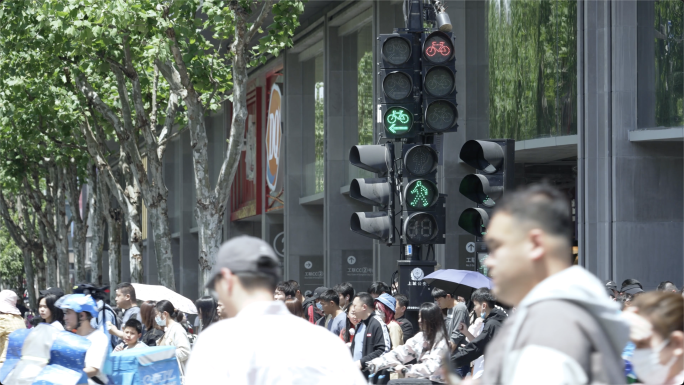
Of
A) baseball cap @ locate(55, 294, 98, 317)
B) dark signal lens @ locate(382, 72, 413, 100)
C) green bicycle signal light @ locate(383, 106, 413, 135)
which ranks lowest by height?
baseball cap @ locate(55, 294, 98, 317)

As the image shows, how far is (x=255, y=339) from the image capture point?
3131 mm

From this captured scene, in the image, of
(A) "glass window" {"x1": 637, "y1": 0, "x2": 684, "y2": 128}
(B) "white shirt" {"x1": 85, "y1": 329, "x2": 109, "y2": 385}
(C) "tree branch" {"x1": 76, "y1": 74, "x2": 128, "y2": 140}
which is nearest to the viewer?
(B) "white shirt" {"x1": 85, "y1": 329, "x2": 109, "y2": 385}

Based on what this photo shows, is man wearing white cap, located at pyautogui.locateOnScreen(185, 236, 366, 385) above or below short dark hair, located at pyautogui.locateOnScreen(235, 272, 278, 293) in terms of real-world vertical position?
below

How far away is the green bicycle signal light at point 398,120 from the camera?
9174 millimetres

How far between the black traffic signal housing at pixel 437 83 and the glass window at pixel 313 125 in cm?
1932

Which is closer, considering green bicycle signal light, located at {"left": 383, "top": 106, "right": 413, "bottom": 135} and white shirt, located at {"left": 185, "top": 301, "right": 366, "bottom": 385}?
white shirt, located at {"left": 185, "top": 301, "right": 366, "bottom": 385}

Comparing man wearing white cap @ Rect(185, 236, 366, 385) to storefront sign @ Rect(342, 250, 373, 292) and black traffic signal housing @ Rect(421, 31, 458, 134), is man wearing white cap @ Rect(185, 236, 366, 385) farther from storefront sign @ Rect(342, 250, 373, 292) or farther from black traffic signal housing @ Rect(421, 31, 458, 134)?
storefront sign @ Rect(342, 250, 373, 292)

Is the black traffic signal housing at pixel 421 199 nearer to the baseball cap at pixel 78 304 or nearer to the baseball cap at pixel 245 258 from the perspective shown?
the baseball cap at pixel 78 304

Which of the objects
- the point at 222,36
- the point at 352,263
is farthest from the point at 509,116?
the point at 352,263

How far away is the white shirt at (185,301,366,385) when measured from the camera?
3.10 m

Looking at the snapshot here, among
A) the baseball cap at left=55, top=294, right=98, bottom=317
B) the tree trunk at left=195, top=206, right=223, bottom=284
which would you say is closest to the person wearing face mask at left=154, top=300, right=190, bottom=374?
the baseball cap at left=55, top=294, right=98, bottom=317

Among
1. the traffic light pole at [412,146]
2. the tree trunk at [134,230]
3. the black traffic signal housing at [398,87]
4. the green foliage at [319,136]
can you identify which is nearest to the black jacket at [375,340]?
the traffic light pole at [412,146]

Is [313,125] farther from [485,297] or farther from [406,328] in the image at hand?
[485,297]

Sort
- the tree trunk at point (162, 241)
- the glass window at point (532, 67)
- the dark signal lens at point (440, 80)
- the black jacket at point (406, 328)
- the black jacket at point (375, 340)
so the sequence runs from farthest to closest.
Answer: the tree trunk at point (162, 241) < the glass window at point (532, 67) < the black jacket at point (406, 328) < the dark signal lens at point (440, 80) < the black jacket at point (375, 340)
